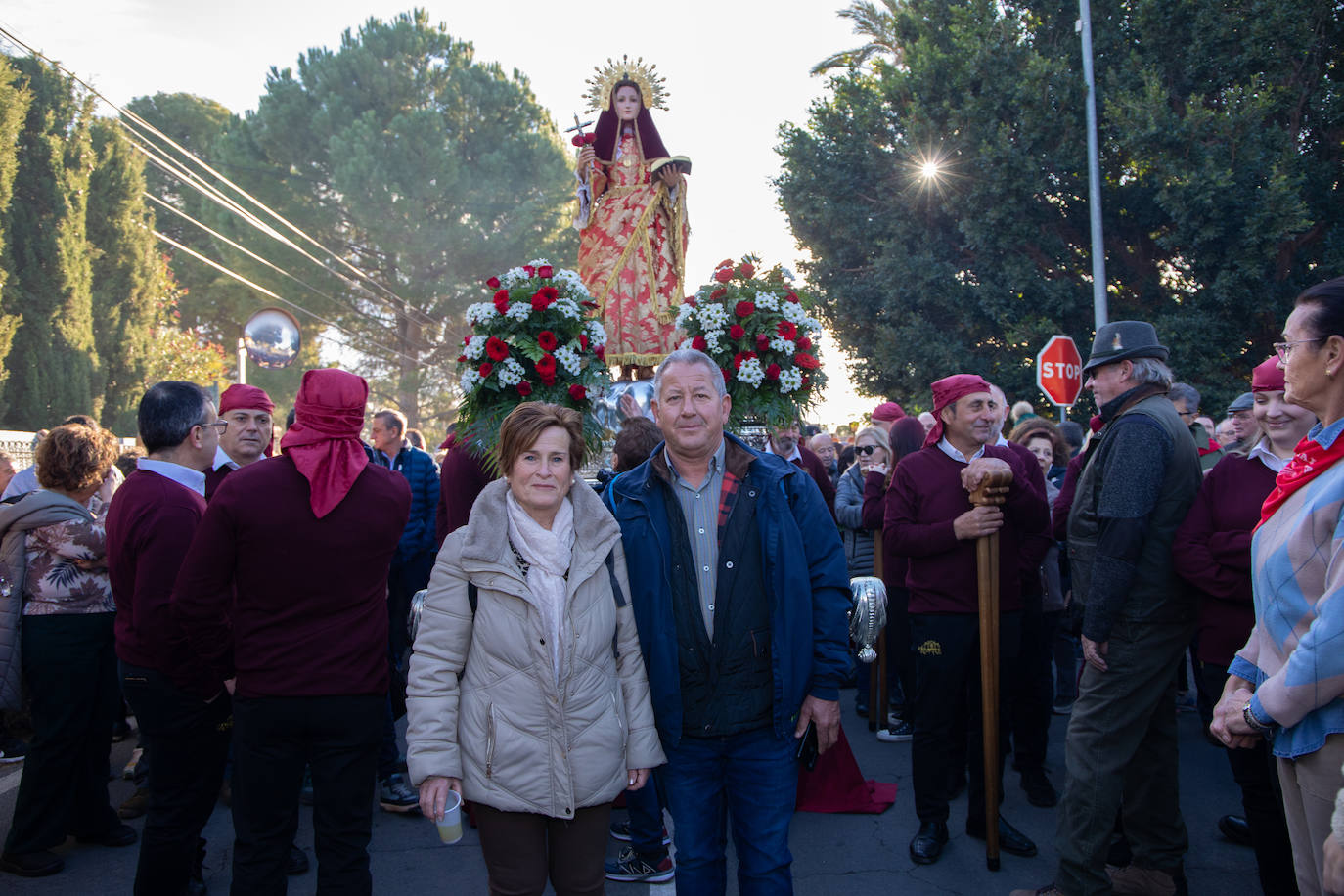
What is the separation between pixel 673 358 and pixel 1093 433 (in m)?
2.04

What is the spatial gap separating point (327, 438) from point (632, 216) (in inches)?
216

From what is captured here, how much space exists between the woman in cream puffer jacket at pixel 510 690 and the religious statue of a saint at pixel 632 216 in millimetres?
5219

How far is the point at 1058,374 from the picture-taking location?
45.6ft

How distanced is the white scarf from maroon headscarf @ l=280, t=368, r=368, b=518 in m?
0.62

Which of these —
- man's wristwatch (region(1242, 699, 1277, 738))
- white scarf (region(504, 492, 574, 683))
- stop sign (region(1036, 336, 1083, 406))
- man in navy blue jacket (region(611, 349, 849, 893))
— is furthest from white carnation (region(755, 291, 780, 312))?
stop sign (region(1036, 336, 1083, 406))

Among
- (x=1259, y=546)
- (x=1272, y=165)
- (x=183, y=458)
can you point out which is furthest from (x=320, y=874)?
(x=1272, y=165)

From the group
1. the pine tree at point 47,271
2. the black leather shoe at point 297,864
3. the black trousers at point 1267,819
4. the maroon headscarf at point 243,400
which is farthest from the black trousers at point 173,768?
the pine tree at point 47,271

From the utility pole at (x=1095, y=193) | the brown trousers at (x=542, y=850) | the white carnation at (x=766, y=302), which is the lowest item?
the brown trousers at (x=542, y=850)

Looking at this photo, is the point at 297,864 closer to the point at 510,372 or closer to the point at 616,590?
the point at 616,590

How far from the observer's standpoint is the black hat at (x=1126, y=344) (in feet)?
12.0

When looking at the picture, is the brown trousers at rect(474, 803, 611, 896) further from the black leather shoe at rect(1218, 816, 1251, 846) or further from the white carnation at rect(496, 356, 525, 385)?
the black leather shoe at rect(1218, 816, 1251, 846)

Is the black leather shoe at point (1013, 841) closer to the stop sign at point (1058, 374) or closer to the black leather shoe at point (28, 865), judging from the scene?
the black leather shoe at point (28, 865)

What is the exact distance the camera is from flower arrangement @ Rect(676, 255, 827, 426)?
5746 mm

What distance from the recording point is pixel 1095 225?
15.1m
